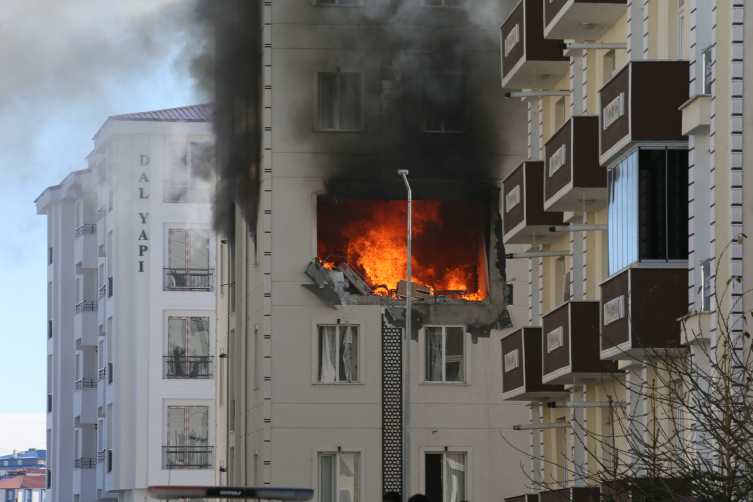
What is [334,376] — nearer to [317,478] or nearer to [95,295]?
[317,478]

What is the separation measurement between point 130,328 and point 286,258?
28104mm

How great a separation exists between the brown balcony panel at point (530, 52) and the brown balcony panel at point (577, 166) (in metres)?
3.49

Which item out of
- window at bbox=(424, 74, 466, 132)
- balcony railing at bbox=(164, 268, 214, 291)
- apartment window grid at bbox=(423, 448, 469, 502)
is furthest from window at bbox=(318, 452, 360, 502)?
balcony railing at bbox=(164, 268, 214, 291)

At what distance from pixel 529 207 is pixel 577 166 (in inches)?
162

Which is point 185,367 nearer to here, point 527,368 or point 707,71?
point 527,368

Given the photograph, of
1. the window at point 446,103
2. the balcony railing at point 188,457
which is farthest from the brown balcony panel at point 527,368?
the balcony railing at point 188,457

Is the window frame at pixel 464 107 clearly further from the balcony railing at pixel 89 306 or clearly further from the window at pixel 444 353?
the balcony railing at pixel 89 306

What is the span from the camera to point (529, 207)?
28.6 m

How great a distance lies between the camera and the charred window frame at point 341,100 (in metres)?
41.1

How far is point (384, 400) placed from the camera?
3928 centimetres

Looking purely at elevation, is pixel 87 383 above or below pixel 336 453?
above

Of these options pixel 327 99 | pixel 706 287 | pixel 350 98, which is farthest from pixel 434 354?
pixel 706 287

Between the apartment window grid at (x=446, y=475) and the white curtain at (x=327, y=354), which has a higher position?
the white curtain at (x=327, y=354)

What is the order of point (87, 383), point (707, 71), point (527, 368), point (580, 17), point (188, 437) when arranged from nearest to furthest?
point (707, 71) < point (580, 17) < point (527, 368) < point (188, 437) < point (87, 383)
